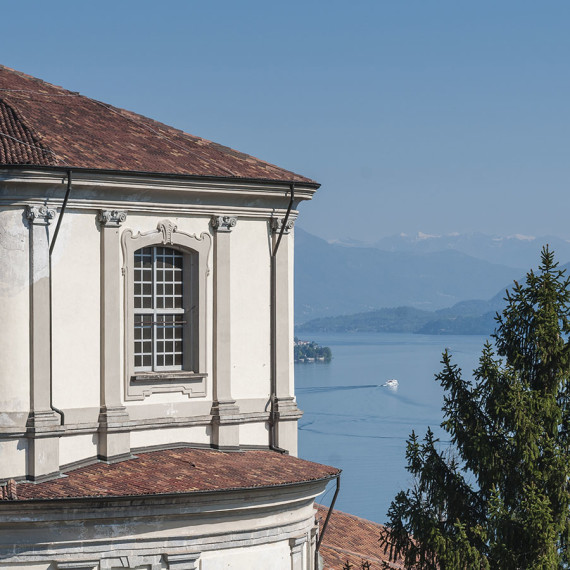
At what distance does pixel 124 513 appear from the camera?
18.5 metres

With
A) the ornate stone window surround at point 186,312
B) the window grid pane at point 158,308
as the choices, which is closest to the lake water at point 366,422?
the ornate stone window surround at point 186,312

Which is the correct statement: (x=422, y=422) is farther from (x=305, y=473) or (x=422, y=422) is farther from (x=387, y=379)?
(x=305, y=473)

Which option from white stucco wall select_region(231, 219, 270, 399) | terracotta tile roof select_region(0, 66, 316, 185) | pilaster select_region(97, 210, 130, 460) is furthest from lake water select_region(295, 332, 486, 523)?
pilaster select_region(97, 210, 130, 460)

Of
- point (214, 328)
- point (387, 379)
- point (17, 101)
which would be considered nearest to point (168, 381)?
point (214, 328)

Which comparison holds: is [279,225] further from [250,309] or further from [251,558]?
[251,558]

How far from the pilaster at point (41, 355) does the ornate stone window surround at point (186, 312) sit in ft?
4.99

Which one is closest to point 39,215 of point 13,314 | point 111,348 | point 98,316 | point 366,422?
point 13,314

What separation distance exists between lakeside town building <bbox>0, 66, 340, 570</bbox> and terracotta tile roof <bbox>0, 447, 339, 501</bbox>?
1.9 inches

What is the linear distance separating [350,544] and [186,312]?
8.70m

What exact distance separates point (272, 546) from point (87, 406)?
389 centimetres

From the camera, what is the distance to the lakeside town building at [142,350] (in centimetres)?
1881

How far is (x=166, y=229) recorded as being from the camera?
68.4 ft

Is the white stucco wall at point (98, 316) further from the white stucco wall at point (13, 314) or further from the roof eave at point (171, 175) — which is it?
the roof eave at point (171, 175)

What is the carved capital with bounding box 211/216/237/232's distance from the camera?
21422mm
